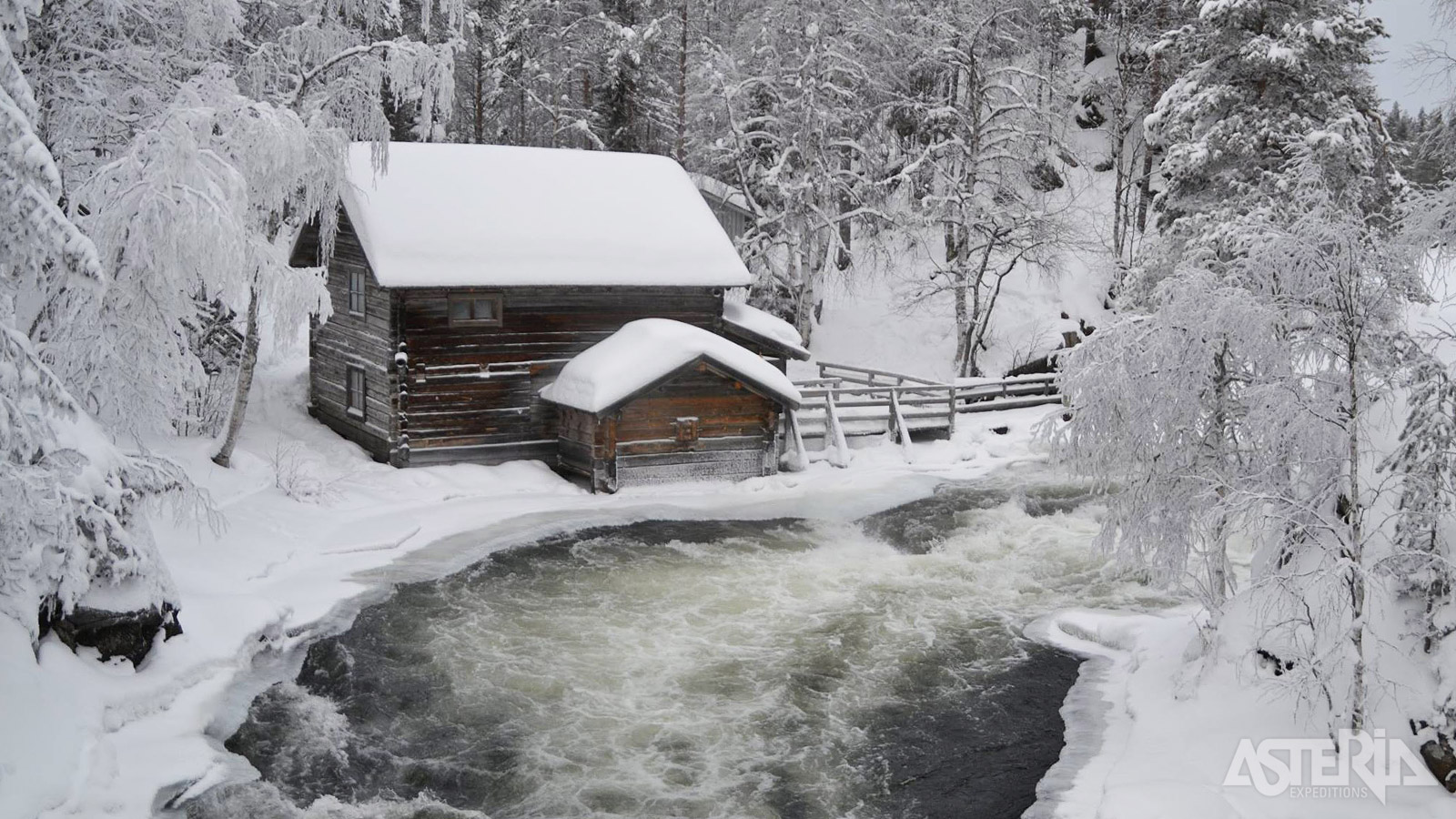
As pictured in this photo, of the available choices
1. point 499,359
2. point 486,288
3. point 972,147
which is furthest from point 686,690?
point 972,147

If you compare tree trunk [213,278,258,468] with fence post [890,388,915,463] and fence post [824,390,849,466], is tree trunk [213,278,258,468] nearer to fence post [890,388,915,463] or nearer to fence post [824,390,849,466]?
fence post [824,390,849,466]

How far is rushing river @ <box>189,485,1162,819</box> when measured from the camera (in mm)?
9516

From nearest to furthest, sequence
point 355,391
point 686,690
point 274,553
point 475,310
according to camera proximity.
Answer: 1. point 686,690
2. point 274,553
3. point 475,310
4. point 355,391

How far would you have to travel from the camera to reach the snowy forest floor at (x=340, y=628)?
350 inches

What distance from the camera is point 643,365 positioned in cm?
1955

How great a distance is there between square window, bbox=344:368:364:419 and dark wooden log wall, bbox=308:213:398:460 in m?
0.12

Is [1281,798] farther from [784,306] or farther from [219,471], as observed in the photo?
[784,306]

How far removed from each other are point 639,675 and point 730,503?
7.73 m

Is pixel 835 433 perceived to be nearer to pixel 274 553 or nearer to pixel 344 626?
pixel 274 553

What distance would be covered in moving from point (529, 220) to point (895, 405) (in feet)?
27.9

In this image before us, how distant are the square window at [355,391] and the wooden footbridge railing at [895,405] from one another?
811cm

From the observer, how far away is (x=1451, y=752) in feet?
27.6

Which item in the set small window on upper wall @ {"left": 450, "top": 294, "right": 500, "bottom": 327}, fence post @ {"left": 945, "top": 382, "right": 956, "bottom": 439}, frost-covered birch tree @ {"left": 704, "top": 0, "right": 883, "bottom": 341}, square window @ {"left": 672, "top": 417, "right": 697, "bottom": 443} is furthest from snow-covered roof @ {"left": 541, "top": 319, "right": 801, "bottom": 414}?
frost-covered birch tree @ {"left": 704, "top": 0, "right": 883, "bottom": 341}
